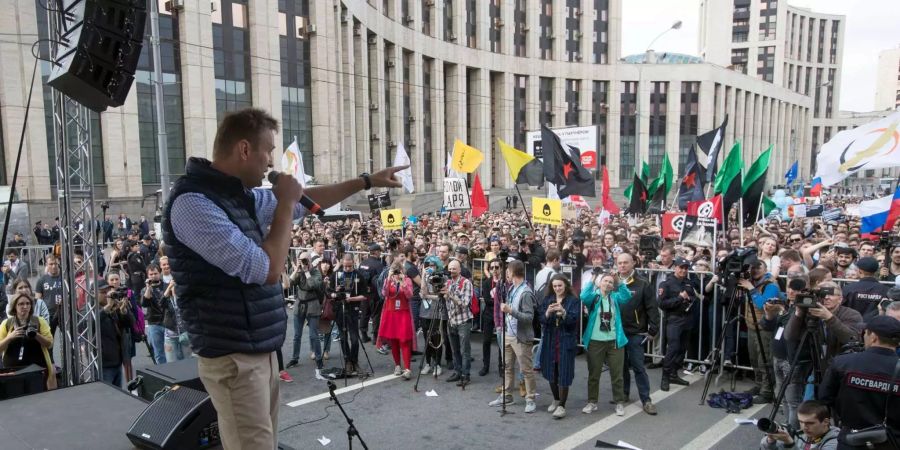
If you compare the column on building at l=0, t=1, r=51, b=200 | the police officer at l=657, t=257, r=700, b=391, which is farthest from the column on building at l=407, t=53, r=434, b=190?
the police officer at l=657, t=257, r=700, b=391

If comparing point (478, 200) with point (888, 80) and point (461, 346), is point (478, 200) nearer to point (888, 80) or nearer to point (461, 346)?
point (461, 346)

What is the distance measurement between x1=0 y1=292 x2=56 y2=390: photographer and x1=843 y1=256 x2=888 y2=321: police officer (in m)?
9.41

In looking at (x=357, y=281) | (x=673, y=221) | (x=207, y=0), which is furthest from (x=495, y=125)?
(x=357, y=281)

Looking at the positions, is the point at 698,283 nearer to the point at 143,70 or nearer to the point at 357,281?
the point at 357,281

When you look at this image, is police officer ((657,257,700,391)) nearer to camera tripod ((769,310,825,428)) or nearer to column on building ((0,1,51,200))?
camera tripod ((769,310,825,428))

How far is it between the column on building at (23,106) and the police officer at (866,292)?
106ft

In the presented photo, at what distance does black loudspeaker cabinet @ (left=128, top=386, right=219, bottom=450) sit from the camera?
11.4 feet

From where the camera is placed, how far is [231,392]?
94.8 inches

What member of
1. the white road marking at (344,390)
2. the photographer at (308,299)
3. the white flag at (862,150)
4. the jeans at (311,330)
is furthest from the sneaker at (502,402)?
the white flag at (862,150)

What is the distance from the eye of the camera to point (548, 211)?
13.5m

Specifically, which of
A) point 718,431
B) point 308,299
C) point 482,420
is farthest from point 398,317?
point 718,431

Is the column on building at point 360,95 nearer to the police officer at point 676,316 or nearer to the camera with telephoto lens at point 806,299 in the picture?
the police officer at point 676,316

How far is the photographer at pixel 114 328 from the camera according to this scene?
23.8 feet

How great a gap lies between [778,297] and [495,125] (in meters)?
56.1
